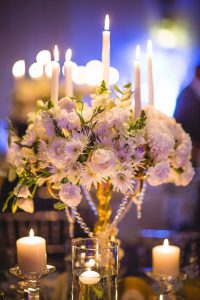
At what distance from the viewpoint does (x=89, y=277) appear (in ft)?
4.33

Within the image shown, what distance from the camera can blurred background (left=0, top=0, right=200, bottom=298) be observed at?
432 cm

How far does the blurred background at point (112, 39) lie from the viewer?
4324mm

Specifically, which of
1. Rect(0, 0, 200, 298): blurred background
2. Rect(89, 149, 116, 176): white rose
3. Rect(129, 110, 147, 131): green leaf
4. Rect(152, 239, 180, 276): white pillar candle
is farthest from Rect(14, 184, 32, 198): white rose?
Rect(0, 0, 200, 298): blurred background

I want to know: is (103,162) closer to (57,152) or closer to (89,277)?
(57,152)

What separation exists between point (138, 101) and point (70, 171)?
0.30 metres

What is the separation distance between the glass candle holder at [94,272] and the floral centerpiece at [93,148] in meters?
0.13

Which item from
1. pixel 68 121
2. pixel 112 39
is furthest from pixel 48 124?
pixel 112 39

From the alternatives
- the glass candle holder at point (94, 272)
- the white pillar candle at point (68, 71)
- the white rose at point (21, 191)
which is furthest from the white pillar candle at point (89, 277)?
the white pillar candle at point (68, 71)

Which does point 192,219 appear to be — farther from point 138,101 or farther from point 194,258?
point 138,101

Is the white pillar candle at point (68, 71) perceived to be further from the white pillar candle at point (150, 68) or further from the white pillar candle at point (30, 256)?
the white pillar candle at point (30, 256)

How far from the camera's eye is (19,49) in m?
4.59

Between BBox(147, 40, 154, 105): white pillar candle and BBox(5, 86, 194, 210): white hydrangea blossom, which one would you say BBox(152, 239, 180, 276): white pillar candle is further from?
BBox(147, 40, 154, 105): white pillar candle

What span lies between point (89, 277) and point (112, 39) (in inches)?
139

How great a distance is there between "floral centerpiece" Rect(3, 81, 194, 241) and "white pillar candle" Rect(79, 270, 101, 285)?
0.57 feet
